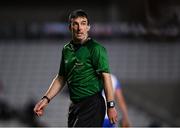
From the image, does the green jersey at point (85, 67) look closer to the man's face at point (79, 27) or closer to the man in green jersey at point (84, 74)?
the man in green jersey at point (84, 74)

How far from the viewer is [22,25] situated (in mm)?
15477

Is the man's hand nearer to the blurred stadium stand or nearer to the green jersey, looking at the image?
the green jersey

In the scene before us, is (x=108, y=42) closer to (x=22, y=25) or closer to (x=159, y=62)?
(x=159, y=62)

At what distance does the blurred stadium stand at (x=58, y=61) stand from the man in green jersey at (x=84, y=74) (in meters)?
6.46

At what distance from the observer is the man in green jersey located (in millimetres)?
4609

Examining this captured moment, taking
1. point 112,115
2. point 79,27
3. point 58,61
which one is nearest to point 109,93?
point 112,115

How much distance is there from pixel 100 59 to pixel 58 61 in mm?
9878

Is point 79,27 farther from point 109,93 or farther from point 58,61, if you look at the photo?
point 58,61

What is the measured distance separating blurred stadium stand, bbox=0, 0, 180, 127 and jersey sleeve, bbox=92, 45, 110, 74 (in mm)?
6594

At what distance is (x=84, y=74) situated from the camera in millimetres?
4695

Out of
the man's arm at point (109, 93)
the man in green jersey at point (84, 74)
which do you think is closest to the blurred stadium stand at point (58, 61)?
the man in green jersey at point (84, 74)

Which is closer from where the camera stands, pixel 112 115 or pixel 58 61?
pixel 112 115

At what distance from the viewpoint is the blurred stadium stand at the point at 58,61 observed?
12273 millimetres

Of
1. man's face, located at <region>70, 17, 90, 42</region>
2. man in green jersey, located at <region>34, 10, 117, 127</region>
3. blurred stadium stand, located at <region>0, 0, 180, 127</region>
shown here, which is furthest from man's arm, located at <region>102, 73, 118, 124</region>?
blurred stadium stand, located at <region>0, 0, 180, 127</region>
